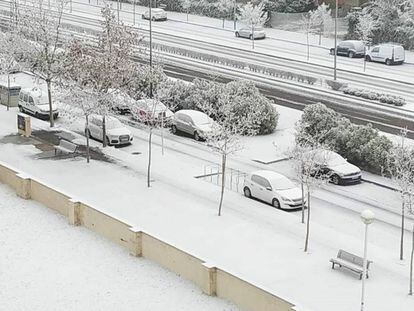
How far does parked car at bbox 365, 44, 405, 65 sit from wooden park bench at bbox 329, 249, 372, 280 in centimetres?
3911

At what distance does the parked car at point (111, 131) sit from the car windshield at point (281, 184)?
10.7m

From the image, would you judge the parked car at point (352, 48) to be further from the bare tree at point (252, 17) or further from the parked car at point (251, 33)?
the parked car at point (251, 33)

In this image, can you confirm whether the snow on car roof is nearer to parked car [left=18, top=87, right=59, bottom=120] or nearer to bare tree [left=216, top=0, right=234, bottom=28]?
parked car [left=18, top=87, right=59, bottom=120]

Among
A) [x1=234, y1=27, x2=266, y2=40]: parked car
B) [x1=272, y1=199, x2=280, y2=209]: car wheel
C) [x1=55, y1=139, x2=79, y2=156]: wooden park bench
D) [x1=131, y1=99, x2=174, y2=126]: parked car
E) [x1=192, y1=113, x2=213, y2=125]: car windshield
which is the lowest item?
[x1=272, y1=199, x2=280, y2=209]: car wheel

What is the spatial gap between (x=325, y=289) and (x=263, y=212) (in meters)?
8.24

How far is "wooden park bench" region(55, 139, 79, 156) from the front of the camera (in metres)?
39.7

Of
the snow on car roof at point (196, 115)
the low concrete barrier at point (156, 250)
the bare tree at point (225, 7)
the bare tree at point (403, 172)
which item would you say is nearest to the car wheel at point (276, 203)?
the bare tree at point (403, 172)

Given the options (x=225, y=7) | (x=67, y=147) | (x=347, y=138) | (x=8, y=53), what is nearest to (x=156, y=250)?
(x=67, y=147)

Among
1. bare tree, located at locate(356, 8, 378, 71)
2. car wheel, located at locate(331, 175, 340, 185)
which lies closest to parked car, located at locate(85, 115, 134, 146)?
car wheel, located at locate(331, 175, 340, 185)

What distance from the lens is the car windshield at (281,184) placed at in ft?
111

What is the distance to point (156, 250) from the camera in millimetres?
24562

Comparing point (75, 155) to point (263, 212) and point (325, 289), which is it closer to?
point (263, 212)

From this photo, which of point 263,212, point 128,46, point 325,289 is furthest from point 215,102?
point 325,289

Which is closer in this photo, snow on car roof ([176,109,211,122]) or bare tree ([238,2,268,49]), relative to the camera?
snow on car roof ([176,109,211,122])
